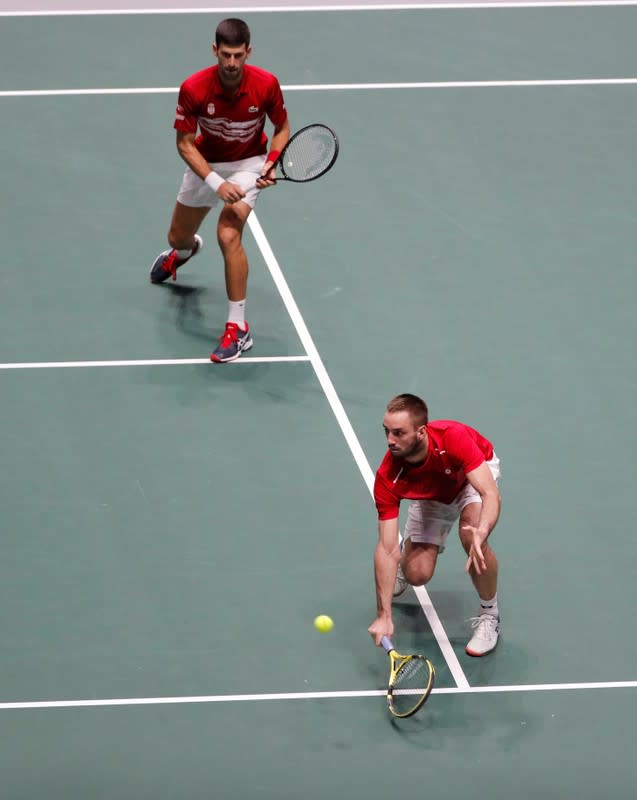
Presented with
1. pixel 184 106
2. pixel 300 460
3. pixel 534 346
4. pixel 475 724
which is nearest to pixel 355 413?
pixel 300 460

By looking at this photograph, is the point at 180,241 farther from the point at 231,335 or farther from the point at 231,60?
the point at 231,60

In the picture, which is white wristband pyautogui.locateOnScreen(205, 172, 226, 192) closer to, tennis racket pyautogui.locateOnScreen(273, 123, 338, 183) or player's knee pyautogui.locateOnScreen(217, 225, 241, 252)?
player's knee pyautogui.locateOnScreen(217, 225, 241, 252)

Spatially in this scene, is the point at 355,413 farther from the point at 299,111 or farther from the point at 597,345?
the point at 299,111

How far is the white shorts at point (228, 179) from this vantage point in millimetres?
11219

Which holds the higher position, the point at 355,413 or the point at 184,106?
the point at 184,106

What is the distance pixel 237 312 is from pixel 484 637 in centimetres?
347

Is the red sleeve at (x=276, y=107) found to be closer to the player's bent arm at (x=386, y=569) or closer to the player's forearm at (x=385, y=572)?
the player's bent arm at (x=386, y=569)

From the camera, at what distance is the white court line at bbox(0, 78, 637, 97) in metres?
14.9

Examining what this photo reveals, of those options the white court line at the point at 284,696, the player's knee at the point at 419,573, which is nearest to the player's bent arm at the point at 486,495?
the player's knee at the point at 419,573

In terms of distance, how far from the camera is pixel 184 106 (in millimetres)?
10898

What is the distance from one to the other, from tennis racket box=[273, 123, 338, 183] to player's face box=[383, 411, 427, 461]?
3278 millimetres

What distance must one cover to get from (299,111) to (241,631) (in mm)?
6844

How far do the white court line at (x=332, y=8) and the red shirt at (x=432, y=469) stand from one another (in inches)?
364

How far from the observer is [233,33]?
415 inches
